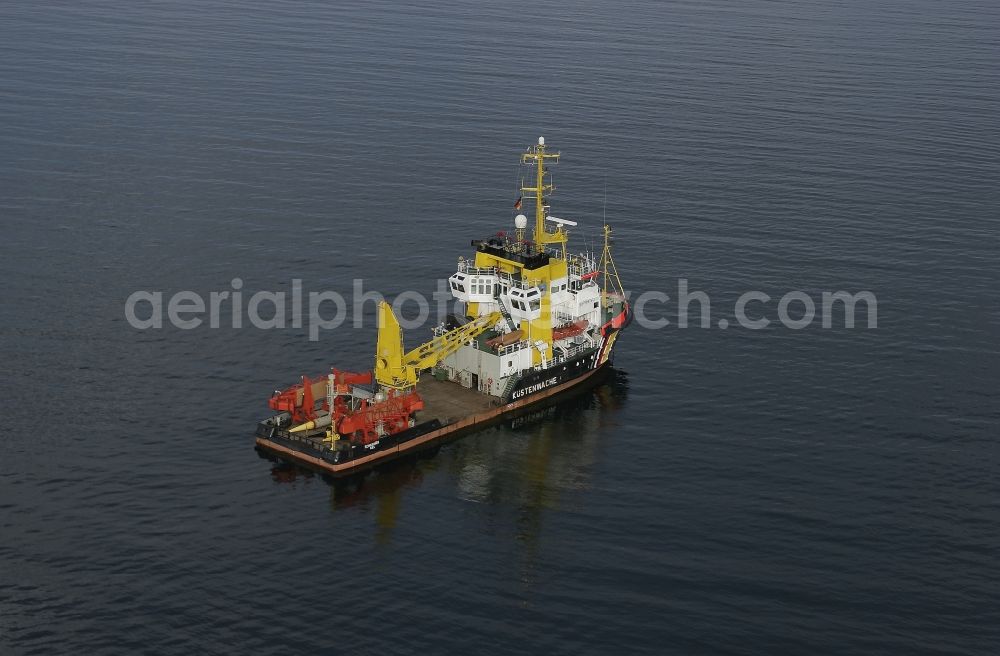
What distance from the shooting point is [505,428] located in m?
109

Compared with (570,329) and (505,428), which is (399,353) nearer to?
(505,428)

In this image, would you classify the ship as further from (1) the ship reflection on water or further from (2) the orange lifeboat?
(1) the ship reflection on water

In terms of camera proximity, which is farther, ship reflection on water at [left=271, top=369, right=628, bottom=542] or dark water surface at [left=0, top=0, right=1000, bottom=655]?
ship reflection on water at [left=271, top=369, right=628, bottom=542]

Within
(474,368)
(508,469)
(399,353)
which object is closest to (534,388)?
(474,368)

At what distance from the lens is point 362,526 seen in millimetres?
90188

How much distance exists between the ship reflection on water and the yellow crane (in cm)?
678

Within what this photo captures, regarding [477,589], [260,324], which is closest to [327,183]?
[260,324]

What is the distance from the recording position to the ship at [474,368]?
328 feet

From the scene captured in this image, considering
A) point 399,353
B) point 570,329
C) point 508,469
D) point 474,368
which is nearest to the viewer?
point 508,469

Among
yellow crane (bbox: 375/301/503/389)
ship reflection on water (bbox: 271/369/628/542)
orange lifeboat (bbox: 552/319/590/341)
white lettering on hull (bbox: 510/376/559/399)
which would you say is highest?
orange lifeboat (bbox: 552/319/590/341)

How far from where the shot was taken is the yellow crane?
10262 cm

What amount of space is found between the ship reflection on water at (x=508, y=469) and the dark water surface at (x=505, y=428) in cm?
35

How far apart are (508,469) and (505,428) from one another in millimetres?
8497

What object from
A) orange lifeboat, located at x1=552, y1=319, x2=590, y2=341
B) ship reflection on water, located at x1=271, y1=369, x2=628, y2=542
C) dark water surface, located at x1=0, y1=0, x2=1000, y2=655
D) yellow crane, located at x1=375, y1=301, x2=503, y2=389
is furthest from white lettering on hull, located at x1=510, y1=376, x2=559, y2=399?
yellow crane, located at x1=375, y1=301, x2=503, y2=389
